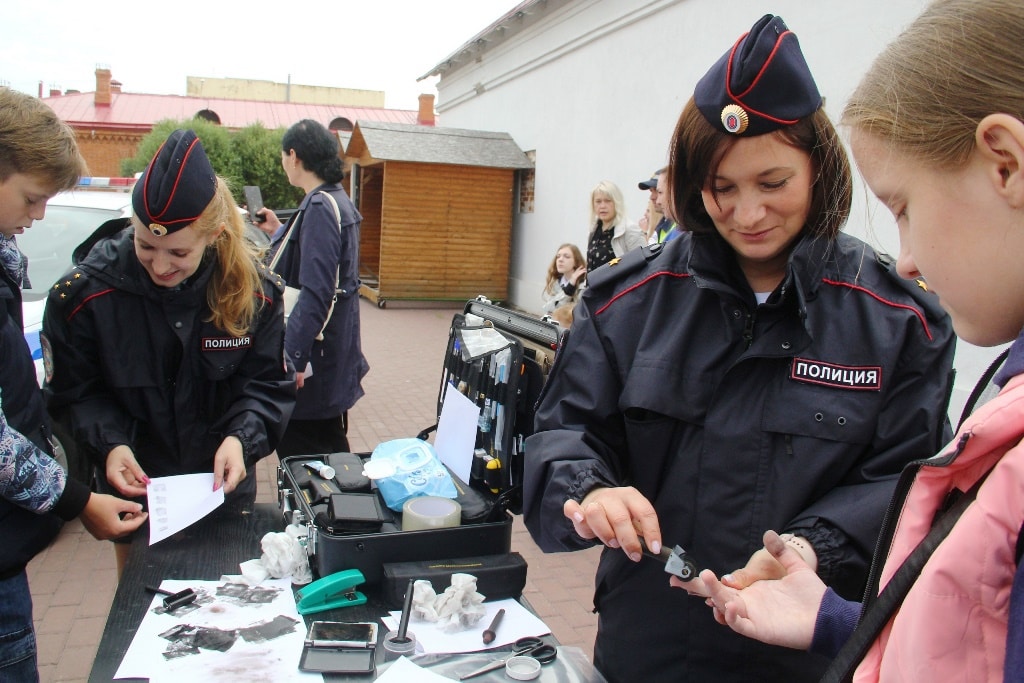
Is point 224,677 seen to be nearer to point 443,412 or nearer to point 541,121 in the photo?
point 443,412

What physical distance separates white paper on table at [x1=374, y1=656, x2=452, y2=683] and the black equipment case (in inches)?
12.1

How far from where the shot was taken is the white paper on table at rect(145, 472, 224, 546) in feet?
6.35

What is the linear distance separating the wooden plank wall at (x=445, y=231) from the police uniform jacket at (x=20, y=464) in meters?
10.9

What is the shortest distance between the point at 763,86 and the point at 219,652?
152 centimetres

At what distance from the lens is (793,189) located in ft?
4.52

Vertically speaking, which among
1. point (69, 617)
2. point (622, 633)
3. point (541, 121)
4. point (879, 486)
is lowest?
point (69, 617)

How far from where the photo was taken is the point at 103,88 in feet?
94.9

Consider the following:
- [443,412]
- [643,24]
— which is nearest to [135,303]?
[443,412]

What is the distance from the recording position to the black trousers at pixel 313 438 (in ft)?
11.6

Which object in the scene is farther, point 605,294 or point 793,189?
point 605,294

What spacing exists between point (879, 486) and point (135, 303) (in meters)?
2.00

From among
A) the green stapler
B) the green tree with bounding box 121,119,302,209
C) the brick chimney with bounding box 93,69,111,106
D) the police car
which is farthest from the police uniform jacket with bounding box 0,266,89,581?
the brick chimney with bounding box 93,69,111,106

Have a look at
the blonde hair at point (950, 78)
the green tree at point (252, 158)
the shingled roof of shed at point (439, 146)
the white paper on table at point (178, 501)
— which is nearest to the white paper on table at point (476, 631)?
the white paper on table at point (178, 501)

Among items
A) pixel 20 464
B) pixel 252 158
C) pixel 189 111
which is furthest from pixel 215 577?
pixel 189 111
